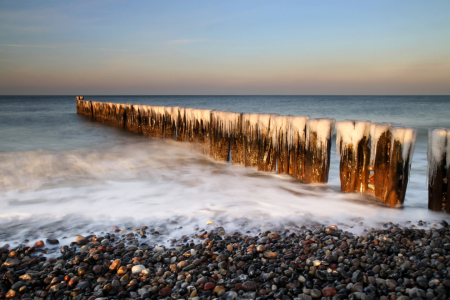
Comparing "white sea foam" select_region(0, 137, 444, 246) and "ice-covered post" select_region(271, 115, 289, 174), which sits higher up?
"ice-covered post" select_region(271, 115, 289, 174)

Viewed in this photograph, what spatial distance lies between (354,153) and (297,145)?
0.84m

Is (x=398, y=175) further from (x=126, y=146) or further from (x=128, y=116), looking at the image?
(x=128, y=116)

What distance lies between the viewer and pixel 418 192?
4.49 metres

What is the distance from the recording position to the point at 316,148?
4.15 m

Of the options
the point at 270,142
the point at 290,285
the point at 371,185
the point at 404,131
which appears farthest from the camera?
the point at 270,142

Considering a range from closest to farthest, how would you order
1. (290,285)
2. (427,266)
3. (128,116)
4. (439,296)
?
(439,296) → (290,285) → (427,266) → (128,116)

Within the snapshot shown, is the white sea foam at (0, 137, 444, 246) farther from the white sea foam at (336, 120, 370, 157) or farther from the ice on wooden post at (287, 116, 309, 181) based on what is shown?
the white sea foam at (336, 120, 370, 157)

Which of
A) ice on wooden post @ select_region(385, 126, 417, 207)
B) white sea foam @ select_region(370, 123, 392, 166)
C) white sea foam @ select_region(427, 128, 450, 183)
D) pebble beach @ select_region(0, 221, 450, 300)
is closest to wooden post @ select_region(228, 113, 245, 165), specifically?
white sea foam @ select_region(370, 123, 392, 166)

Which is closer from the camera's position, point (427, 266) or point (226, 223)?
point (427, 266)

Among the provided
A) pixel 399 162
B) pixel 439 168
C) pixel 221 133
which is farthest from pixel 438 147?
pixel 221 133

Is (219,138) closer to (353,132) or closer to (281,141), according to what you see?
(281,141)

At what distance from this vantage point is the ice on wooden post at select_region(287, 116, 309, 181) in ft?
14.1

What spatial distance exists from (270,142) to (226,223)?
1.91 metres

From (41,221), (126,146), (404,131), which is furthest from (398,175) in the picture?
(126,146)
